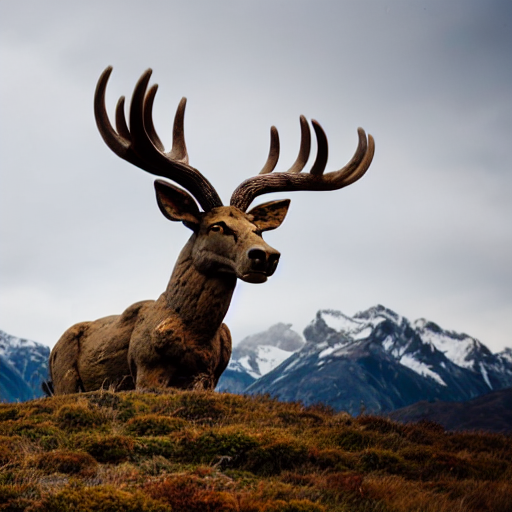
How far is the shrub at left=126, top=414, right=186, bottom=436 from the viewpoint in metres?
8.05

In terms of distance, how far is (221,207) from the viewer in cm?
959

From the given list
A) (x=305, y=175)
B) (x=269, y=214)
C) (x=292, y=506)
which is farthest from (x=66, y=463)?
(x=305, y=175)

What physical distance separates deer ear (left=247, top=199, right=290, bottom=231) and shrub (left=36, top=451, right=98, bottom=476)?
413 centimetres

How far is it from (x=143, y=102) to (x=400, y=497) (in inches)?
222

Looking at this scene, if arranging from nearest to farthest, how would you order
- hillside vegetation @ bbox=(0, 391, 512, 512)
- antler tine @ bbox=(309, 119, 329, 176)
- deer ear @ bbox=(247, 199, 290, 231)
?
hillside vegetation @ bbox=(0, 391, 512, 512)
deer ear @ bbox=(247, 199, 290, 231)
antler tine @ bbox=(309, 119, 329, 176)

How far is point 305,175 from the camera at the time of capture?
1048 centimetres

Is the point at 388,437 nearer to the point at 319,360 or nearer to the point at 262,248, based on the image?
the point at 262,248

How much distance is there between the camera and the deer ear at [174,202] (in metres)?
9.27

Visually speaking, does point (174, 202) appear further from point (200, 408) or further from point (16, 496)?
point (16, 496)

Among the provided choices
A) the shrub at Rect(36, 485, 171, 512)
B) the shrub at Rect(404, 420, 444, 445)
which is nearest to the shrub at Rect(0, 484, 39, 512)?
the shrub at Rect(36, 485, 171, 512)

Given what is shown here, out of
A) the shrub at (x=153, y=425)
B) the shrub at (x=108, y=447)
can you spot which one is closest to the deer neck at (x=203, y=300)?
the shrub at (x=153, y=425)

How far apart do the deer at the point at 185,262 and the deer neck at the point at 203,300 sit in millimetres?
13

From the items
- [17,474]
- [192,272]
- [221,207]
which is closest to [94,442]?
[17,474]

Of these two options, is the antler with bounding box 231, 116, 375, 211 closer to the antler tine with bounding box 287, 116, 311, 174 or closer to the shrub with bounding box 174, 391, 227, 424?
the antler tine with bounding box 287, 116, 311, 174
